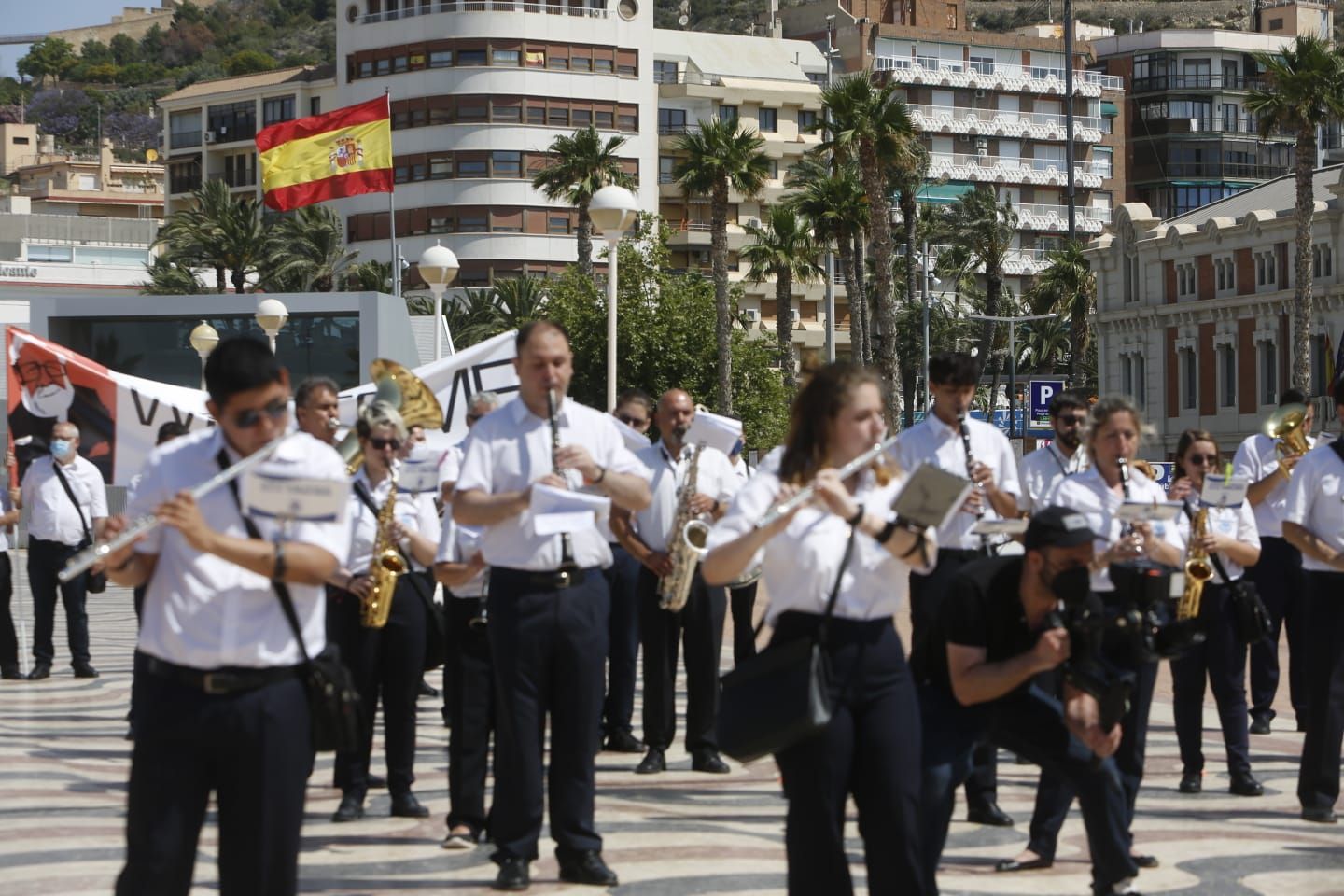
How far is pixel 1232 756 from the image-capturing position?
36.4ft

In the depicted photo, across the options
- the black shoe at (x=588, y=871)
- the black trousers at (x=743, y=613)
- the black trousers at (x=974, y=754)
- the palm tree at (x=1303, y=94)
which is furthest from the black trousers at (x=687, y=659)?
the palm tree at (x=1303, y=94)

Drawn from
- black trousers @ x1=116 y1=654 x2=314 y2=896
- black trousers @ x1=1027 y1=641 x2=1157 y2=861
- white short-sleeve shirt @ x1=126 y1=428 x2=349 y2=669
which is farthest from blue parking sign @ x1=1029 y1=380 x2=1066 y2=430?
black trousers @ x1=116 y1=654 x2=314 y2=896

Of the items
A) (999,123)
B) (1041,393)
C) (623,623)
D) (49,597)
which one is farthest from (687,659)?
(999,123)

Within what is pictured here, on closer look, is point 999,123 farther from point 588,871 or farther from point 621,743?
point 588,871

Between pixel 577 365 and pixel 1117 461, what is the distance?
63799mm

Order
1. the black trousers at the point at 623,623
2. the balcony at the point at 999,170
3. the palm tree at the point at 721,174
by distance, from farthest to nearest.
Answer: the balcony at the point at 999,170 → the palm tree at the point at 721,174 → the black trousers at the point at 623,623

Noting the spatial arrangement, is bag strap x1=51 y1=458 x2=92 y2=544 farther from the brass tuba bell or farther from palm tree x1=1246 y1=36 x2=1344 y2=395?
palm tree x1=1246 y1=36 x2=1344 y2=395

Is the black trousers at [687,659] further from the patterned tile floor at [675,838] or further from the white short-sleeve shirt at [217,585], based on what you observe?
the white short-sleeve shirt at [217,585]

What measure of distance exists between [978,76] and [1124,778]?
4626 inches

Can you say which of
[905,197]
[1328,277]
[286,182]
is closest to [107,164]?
[905,197]

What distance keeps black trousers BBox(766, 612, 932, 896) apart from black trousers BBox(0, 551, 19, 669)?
12.0m

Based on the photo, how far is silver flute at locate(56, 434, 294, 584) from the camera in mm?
5734

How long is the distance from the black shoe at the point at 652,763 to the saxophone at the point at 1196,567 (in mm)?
2957

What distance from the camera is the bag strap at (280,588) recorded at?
19.3ft
